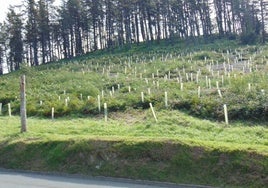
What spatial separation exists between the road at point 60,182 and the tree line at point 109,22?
64128mm

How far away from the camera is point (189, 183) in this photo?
11.0 m

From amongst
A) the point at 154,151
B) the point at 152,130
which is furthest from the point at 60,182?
the point at 152,130

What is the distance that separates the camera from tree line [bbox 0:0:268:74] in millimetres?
76500

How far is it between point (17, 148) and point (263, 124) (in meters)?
9.91

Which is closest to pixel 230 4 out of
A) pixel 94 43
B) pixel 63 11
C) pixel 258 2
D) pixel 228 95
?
pixel 258 2

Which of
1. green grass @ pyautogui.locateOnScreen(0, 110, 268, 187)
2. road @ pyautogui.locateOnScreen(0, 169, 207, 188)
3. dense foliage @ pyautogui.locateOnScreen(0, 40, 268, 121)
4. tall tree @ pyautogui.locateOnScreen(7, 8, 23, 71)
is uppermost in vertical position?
tall tree @ pyautogui.locateOnScreen(7, 8, 23, 71)

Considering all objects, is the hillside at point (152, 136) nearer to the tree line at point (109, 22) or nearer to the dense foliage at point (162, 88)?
the dense foliage at point (162, 88)

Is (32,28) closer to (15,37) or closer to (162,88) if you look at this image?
(15,37)

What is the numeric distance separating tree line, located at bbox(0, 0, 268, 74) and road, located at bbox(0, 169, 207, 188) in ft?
210

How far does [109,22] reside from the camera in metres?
78.5

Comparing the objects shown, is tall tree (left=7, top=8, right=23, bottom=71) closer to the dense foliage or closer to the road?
the dense foliage

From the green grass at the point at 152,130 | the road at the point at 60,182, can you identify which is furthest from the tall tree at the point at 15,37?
the road at the point at 60,182

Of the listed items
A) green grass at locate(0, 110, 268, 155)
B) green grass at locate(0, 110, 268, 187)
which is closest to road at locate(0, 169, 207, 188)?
green grass at locate(0, 110, 268, 187)

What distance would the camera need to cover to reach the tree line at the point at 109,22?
76500mm
